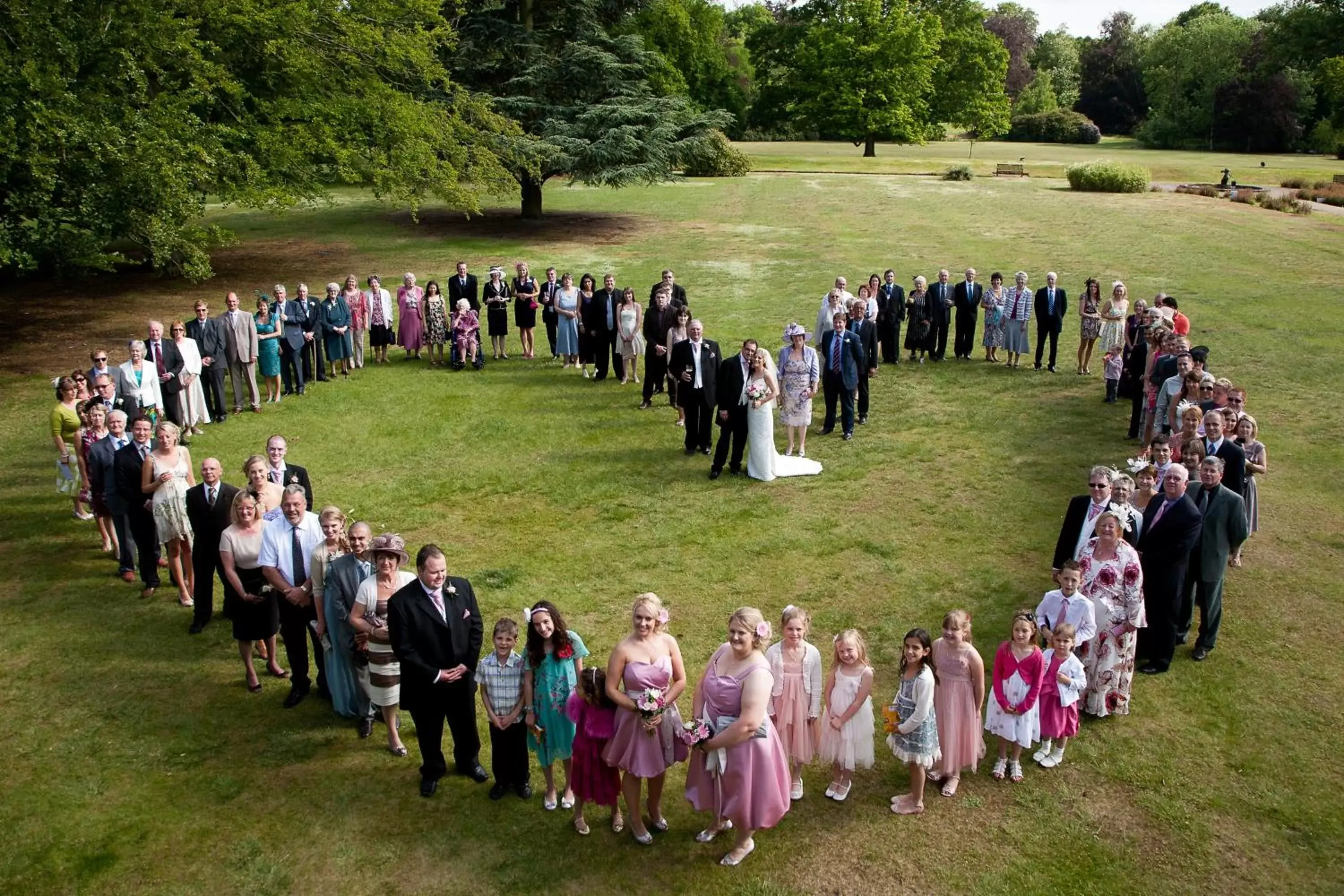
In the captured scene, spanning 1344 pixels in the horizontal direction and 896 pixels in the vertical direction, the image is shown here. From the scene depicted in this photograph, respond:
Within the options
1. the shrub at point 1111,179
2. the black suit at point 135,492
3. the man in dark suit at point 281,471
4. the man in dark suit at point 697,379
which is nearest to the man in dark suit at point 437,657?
the man in dark suit at point 281,471

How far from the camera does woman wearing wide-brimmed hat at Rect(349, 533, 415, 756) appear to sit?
689 centimetres

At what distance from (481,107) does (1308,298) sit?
21.2m

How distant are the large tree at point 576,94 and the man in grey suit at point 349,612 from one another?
2352 centimetres

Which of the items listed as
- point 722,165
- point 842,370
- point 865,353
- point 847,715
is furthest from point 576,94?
point 847,715

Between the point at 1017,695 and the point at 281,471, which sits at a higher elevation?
the point at 281,471

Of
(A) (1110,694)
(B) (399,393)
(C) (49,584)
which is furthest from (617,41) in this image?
(A) (1110,694)

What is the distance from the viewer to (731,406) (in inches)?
491

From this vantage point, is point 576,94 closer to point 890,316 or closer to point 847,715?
point 890,316

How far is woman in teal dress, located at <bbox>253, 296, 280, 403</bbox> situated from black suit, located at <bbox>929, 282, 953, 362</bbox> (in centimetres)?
1093

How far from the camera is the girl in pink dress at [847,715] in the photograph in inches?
254

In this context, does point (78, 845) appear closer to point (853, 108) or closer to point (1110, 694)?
point (1110, 694)

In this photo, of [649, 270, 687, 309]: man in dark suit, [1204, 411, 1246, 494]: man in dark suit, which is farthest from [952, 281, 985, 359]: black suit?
[1204, 411, 1246, 494]: man in dark suit

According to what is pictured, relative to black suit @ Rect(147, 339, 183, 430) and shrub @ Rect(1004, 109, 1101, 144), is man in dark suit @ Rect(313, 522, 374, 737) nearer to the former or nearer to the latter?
black suit @ Rect(147, 339, 183, 430)

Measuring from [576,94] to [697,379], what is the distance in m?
21.1
